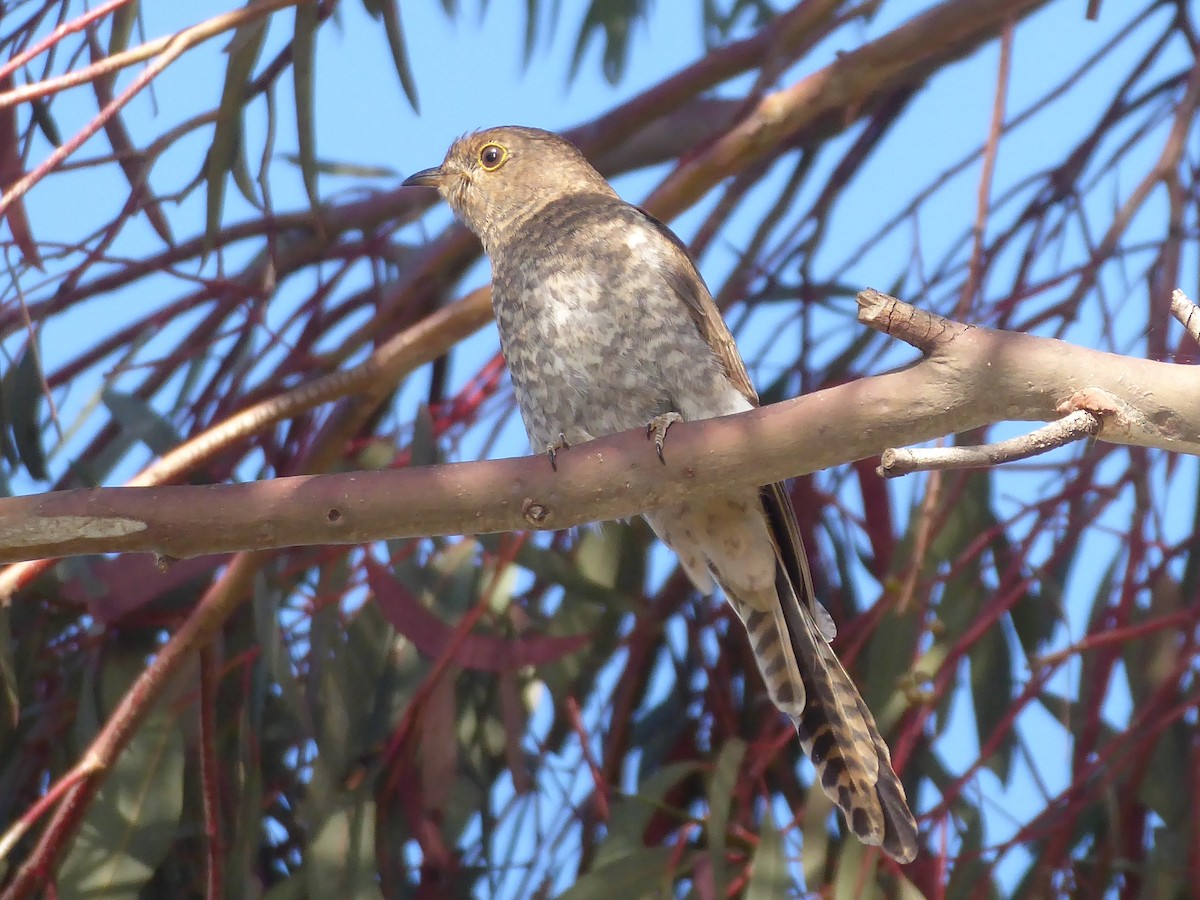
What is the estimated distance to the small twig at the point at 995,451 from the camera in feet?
5.49

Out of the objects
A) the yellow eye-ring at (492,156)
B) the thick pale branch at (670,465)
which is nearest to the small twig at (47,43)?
the thick pale branch at (670,465)

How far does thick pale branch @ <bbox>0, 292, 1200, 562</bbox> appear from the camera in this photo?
1.80 meters

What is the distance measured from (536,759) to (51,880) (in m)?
1.04

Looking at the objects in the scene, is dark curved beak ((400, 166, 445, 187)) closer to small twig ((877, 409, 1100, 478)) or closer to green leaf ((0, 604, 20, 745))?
green leaf ((0, 604, 20, 745))

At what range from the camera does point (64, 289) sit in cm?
307

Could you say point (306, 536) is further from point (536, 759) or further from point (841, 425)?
point (536, 759)

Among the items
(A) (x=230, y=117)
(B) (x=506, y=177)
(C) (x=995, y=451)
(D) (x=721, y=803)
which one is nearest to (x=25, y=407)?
(A) (x=230, y=117)

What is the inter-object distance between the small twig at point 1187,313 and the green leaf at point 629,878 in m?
1.39

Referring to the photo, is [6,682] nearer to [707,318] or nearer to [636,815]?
[636,815]

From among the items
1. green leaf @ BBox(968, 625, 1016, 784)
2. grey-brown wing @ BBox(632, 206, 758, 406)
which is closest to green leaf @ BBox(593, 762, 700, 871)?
green leaf @ BBox(968, 625, 1016, 784)

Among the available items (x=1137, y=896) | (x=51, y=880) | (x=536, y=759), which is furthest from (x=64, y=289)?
(x=1137, y=896)

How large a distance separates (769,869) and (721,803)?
14cm

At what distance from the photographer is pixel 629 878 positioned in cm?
273

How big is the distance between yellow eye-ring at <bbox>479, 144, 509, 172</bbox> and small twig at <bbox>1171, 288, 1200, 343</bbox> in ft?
6.44
